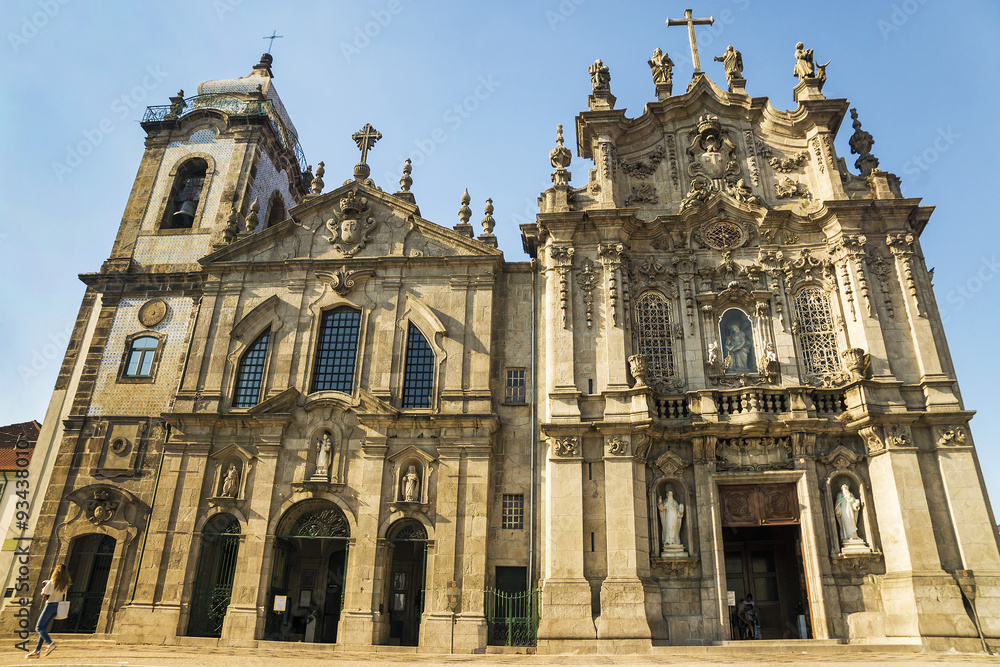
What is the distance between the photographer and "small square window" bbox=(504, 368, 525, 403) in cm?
2073

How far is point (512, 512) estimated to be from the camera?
63.4 feet

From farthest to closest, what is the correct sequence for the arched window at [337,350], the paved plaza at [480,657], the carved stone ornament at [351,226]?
the carved stone ornament at [351,226] → the arched window at [337,350] → the paved plaza at [480,657]

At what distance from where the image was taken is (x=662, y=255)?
2155cm

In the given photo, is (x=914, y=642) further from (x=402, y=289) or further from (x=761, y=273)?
(x=402, y=289)

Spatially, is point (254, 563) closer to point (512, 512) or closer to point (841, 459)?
point (512, 512)

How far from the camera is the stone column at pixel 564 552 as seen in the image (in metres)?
16.6

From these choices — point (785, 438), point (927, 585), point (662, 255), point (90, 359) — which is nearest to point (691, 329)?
point (662, 255)

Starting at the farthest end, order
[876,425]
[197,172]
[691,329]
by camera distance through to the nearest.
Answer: [197,172] < [691,329] < [876,425]

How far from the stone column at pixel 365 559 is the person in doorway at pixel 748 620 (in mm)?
9944

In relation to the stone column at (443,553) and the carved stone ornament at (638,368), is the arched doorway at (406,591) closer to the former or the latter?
the stone column at (443,553)

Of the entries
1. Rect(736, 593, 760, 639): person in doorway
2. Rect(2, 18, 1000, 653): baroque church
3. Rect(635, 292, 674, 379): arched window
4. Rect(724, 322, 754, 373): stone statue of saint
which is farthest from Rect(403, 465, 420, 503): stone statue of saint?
Rect(724, 322, 754, 373): stone statue of saint

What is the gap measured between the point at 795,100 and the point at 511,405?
14491 millimetres

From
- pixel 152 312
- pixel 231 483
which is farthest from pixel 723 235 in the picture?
pixel 152 312

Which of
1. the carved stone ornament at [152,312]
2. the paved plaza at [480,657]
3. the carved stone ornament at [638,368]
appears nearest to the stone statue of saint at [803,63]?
the carved stone ornament at [638,368]
